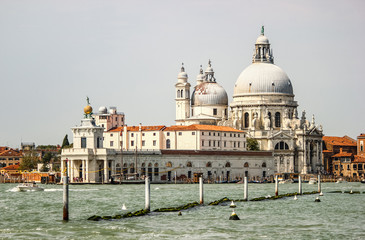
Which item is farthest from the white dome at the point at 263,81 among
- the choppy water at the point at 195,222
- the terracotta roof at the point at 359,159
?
the choppy water at the point at 195,222

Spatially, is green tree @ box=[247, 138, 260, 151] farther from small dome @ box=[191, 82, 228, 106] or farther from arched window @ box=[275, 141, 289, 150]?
small dome @ box=[191, 82, 228, 106]

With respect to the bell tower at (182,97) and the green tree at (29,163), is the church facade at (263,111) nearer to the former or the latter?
the bell tower at (182,97)

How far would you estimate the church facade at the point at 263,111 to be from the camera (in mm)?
140500

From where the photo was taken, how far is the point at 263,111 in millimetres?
143625

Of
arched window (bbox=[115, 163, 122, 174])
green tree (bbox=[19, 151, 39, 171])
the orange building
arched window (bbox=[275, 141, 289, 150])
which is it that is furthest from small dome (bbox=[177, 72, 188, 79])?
arched window (bbox=[115, 163, 122, 174])

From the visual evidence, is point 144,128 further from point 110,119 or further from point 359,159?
point 359,159

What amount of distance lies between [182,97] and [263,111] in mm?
12577

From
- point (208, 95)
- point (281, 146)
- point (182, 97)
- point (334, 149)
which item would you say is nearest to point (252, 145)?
point (281, 146)

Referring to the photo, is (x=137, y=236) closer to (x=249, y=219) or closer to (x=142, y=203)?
(x=249, y=219)

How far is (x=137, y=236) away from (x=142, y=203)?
21.1 metres

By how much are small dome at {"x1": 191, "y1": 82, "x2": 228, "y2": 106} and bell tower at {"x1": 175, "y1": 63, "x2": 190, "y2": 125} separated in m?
2.16

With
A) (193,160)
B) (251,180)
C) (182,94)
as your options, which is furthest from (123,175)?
(182,94)

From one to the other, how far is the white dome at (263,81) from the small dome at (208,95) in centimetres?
243

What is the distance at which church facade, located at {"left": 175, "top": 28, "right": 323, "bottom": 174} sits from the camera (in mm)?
140500
